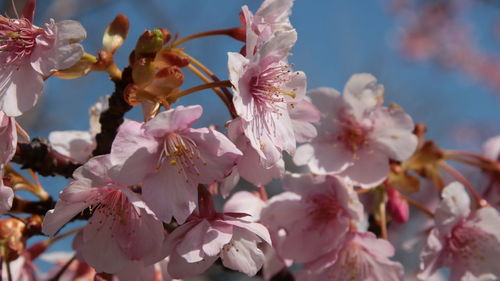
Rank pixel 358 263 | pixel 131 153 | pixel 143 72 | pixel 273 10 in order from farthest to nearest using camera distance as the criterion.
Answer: pixel 358 263 → pixel 273 10 → pixel 143 72 → pixel 131 153

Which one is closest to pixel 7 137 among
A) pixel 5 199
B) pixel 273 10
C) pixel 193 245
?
pixel 5 199

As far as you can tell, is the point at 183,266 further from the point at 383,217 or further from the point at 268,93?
the point at 383,217

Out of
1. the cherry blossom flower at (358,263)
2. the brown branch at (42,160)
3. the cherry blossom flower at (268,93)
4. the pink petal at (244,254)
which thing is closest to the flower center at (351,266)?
the cherry blossom flower at (358,263)

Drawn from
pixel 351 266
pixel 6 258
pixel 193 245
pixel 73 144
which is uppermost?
pixel 193 245

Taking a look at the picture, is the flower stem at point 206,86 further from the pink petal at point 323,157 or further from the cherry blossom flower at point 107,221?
the pink petal at point 323,157

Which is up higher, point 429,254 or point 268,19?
point 268,19
